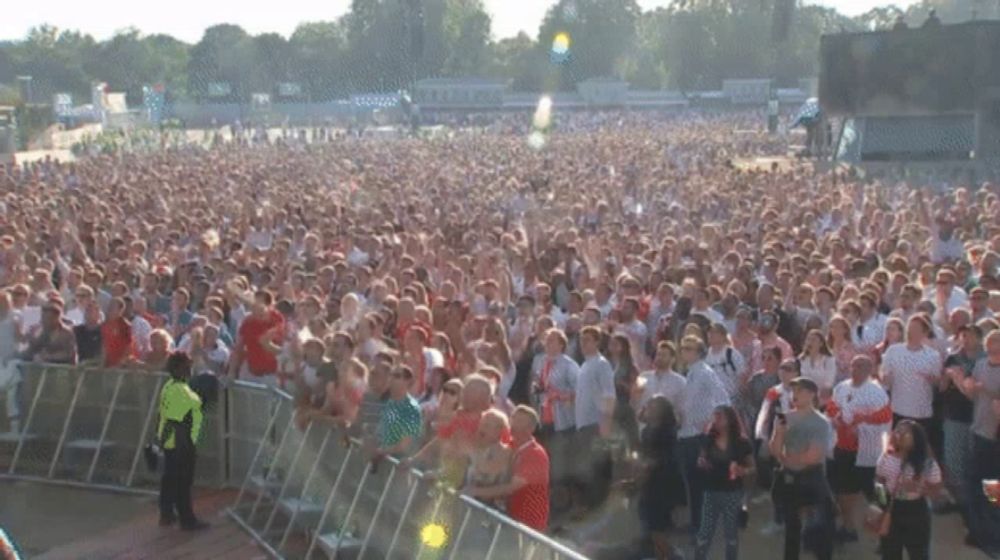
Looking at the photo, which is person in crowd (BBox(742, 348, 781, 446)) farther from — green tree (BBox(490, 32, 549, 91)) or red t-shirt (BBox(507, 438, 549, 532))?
green tree (BBox(490, 32, 549, 91))

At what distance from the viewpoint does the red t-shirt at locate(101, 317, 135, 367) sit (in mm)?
11734

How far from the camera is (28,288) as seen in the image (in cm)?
1310

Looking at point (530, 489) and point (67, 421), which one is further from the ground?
point (530, 489)

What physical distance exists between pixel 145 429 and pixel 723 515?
499 cm

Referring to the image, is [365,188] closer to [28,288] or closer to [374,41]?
[28,288]

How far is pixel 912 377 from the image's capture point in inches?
372

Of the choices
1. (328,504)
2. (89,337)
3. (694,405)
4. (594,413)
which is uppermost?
(694,405)

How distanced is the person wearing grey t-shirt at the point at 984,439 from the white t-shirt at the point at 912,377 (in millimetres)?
217

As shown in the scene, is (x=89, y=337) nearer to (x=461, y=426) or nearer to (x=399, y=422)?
(x=399, y=422)

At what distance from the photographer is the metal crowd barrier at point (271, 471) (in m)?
7.26

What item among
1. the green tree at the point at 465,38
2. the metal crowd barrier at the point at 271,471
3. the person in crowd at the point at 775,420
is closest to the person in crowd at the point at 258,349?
the metal crowd barrier at the point at 271,471

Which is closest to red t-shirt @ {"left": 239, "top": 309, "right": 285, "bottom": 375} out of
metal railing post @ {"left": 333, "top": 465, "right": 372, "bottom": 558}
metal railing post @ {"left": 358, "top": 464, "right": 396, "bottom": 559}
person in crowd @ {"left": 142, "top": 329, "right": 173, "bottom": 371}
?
person in crowd @ {"left": 142, "top": 329, "right": 173, "bottom": 371}

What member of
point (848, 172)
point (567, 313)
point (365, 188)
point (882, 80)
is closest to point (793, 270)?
point (567, 313)

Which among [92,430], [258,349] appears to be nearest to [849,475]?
[258,349]
